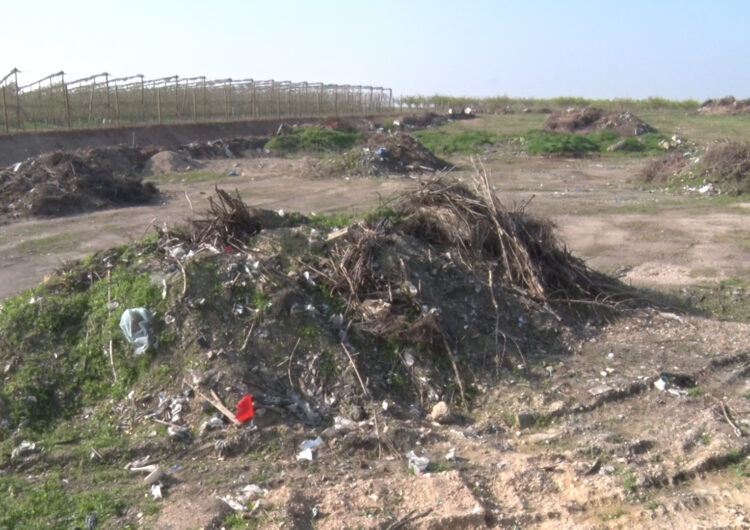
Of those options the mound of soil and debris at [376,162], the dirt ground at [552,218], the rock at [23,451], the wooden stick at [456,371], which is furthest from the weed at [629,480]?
the mound of soil and debris at [376,162]

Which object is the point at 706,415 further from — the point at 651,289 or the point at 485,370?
the point at 651,289

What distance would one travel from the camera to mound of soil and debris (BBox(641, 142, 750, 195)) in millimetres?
16312

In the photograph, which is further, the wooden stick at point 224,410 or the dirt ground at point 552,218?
the dirt ground at point 552,218

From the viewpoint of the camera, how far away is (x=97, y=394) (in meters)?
5.45

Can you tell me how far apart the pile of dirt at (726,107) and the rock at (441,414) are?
47902 mm

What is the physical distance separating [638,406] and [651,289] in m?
3.62

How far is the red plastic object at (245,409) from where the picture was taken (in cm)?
508

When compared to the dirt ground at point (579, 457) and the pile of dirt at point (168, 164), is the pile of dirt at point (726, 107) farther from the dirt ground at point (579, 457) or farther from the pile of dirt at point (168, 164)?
the dirt ground at point (579, 457)

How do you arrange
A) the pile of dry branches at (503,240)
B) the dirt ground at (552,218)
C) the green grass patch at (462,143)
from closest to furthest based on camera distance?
the pile of dry branches at (503,240), the dirt ground at (552,218), the green grass patch at (462,143)

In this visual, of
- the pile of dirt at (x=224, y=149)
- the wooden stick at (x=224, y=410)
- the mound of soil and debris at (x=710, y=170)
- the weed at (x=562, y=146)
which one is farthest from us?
the weed at (x=562, y=146)

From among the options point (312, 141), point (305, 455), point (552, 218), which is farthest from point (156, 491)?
point (312, 141)

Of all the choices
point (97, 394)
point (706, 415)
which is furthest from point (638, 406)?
point (97, 394)

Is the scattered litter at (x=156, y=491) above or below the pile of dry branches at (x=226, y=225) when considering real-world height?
below

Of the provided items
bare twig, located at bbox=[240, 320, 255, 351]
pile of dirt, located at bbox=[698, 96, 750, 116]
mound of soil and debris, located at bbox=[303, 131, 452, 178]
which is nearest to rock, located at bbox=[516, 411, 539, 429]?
bare twig, located at bbox=[240, 320, 255, 351]
